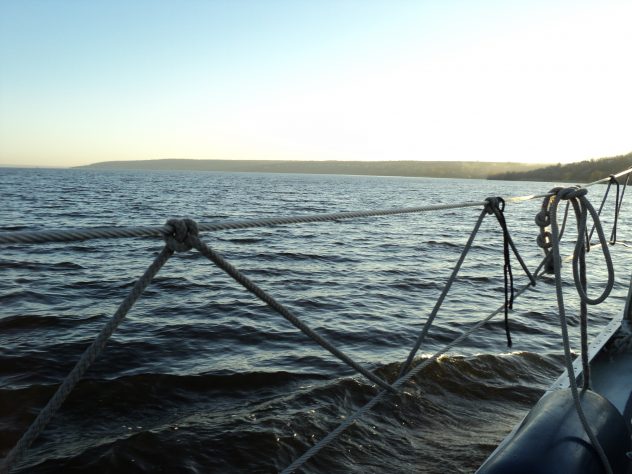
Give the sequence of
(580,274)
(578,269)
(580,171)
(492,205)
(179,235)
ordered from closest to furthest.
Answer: (179,235), (578,269), (580,274), (492,205), (580,171)

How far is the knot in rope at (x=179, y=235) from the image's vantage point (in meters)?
1.82

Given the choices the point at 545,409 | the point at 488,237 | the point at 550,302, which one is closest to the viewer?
the point at 545,409

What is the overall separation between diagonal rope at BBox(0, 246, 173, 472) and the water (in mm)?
3053

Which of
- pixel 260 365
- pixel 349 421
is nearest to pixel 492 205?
pixel 349 421

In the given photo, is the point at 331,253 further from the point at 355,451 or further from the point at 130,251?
the point at 355,451

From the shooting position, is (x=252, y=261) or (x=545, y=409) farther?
(x=252, y=261)

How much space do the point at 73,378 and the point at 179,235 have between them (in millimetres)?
595

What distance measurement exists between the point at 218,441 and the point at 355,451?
4.20 feet

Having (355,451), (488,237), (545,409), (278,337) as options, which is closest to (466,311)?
(278,337)

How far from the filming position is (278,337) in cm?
755

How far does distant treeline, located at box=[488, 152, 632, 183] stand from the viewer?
126 m

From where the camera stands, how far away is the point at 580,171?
456 ft

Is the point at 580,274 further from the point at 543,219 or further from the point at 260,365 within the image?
the point at 260,365

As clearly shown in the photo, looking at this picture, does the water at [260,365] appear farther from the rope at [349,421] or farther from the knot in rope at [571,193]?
the knot in rope at [571,193]
